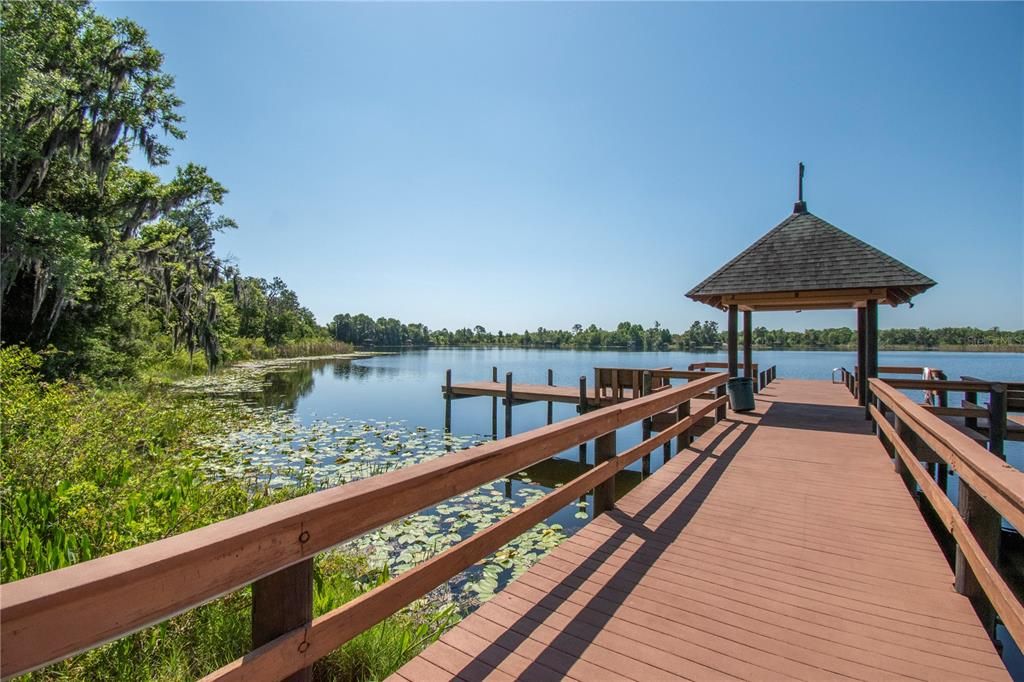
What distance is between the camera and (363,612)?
1771mm

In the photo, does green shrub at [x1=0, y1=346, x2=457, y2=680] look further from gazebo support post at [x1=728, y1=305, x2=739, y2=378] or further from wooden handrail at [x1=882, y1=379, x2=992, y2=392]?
gazebo support post at [x1=728, y1=305, x2=739, y2=378]

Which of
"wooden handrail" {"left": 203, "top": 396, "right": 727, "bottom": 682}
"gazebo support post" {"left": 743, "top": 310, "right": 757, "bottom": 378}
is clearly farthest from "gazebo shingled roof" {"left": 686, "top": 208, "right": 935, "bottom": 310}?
"wooden handrail" {"left": 203, "top": 396, "right": 727, "bottom": 682}

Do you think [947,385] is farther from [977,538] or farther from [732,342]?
[977,538]

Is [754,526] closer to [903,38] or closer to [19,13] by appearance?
[903,38]

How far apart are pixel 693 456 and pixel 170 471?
7349 mm

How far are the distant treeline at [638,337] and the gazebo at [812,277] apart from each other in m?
43.9

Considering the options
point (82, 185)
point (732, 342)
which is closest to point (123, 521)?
point (732, 342)

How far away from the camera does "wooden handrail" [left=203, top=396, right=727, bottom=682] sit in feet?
4.51

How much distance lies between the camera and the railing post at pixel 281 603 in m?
1.46

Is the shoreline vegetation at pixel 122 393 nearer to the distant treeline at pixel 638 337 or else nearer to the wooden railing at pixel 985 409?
the wooden railing at pixel 985 409

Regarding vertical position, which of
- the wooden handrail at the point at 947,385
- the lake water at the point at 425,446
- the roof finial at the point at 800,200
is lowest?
the lake water at the point at 425,446

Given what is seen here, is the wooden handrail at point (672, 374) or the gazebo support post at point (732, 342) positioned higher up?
the gazebo support post at point (732, 342)

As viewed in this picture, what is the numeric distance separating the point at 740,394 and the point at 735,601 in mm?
8022

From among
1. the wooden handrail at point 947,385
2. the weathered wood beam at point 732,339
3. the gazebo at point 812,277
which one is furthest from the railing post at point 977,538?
the weathered wood beam at point 732,339
